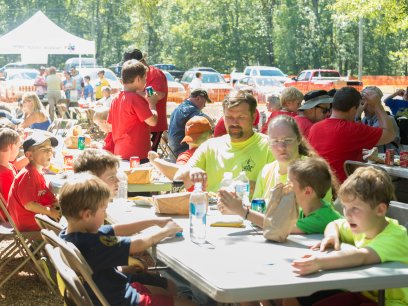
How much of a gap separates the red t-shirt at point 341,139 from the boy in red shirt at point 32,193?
219 cm

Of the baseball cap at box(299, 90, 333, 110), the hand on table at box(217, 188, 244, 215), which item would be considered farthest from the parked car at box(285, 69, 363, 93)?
the hand on table at box(217, 188, 244, 215)

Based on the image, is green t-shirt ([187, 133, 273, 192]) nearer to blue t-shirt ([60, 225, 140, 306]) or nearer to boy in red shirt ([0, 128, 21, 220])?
boy in red shirt ([0, 128, 21, 220])

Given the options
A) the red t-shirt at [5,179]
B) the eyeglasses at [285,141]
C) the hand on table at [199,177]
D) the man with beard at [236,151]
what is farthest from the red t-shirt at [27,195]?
the eyeglasses at [285,141]

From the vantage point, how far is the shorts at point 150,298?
3.91 meters

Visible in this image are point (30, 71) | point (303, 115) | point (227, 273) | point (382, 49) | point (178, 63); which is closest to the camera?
point (227, 273)

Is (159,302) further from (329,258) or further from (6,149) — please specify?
(6,149)

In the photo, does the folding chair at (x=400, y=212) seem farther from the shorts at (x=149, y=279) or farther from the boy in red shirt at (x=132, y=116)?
the boy in red shirt at (x=132, y=116)

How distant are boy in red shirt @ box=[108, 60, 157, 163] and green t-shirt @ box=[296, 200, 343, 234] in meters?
3.98

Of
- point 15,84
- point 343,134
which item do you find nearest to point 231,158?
point 343,134

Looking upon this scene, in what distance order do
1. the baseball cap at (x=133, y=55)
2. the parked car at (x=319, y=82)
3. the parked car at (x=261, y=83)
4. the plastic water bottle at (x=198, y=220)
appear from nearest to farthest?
the plastic water bottle at (x=198, y=220)
the baseball cap at (x=133, y=55)
the parked car at (x=261, y=83)
the parked car at (x=319, y=82)

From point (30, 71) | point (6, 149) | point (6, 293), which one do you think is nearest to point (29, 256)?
point (6, 293)

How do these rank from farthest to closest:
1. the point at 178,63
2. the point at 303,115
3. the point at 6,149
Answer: the point at 178,63 < the point at 303,115 < the point at 6,149

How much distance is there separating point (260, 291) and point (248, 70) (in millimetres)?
38803

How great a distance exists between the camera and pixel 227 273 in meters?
3.28
